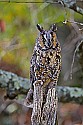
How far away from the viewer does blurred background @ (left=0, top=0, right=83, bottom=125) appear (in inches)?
190

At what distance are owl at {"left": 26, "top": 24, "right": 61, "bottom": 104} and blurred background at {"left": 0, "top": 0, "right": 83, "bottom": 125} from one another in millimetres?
2680

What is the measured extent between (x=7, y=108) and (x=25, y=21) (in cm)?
89

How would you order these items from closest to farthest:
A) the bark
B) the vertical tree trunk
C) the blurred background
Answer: the vertical tree trunk, the bark, the blurred background

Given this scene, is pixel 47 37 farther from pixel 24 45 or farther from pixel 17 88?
pixel 24 45

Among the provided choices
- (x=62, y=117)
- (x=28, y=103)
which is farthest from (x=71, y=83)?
(x=28, y=103)

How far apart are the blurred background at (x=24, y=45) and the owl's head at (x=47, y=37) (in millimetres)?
2703

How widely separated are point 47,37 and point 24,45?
3374 mm

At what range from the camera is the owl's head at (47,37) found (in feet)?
6.07

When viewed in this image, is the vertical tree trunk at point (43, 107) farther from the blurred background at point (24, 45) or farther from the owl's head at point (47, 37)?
the blurred background at point (24, 45)

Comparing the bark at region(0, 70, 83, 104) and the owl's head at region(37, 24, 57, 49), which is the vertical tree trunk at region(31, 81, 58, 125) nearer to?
the owl's head at region(37, 24, 57, 49)

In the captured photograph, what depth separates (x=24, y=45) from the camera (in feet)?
17.1

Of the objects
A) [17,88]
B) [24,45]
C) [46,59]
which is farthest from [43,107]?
[24,45]

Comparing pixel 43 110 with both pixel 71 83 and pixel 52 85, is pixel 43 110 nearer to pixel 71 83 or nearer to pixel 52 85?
pixel 52 85

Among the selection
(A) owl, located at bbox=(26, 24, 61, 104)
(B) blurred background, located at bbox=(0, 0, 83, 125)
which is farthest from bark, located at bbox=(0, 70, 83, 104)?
(A) owl, located at bbox=(26, 24, 61, 104)
